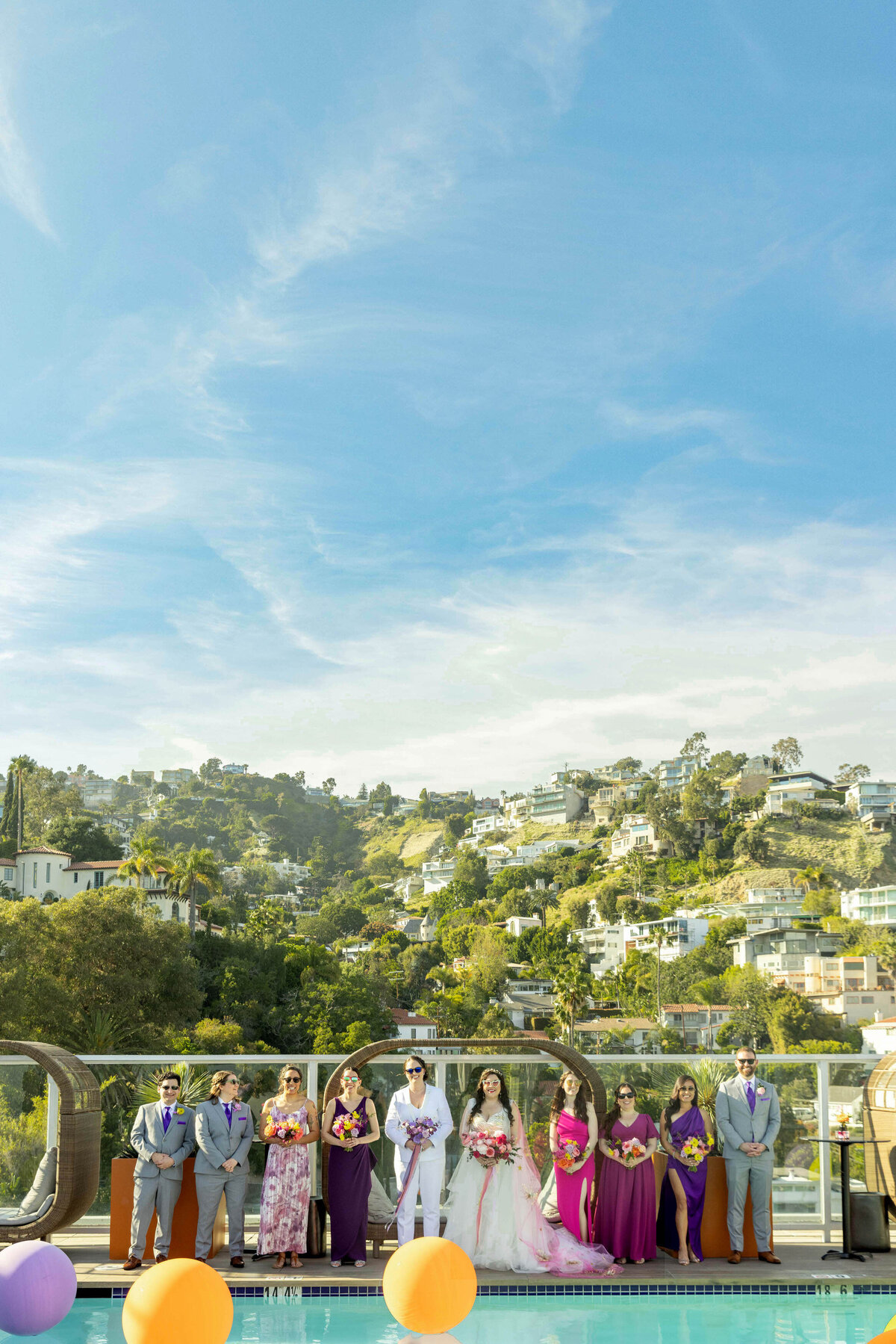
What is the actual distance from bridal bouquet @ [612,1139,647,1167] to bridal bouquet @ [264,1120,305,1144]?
2.05 metres

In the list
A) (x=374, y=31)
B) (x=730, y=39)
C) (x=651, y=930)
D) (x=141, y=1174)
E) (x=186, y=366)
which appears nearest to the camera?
(x=141, y=1174)

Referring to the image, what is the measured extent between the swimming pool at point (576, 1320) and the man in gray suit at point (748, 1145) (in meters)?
0.57

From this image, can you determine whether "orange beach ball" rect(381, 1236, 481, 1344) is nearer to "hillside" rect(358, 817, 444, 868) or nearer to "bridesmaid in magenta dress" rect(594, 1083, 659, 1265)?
"bridesmaid in magenta dress" rect(594, 1083, 659, 1265)

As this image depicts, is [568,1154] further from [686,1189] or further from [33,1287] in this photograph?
[33,1287]

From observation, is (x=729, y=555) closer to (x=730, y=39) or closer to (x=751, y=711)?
(x=730, y=39)

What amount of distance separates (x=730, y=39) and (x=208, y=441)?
40.6 m

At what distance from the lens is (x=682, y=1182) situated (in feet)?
22.4

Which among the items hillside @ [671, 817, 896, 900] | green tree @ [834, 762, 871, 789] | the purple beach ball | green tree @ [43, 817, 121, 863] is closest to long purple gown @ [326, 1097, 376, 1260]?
the purple beach ball

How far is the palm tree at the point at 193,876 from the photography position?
253 feet

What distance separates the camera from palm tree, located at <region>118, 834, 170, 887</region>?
3123 inches

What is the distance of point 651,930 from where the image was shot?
102 m

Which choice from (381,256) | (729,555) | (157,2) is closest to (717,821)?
(729,555)

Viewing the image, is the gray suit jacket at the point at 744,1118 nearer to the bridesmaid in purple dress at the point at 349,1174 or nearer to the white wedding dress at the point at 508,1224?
the white wedding dress at the point at 508,1224

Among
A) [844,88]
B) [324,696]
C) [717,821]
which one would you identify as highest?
[844,88]
